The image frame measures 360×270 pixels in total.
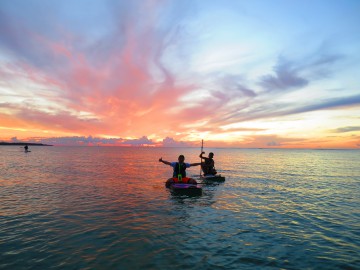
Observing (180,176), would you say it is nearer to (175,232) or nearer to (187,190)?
(187,190)

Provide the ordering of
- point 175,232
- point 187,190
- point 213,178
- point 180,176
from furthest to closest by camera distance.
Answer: point 213,178, point 180,176, point 187,190, point 175,232

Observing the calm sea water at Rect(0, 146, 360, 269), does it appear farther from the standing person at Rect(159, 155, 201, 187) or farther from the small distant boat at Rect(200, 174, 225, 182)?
the small distant boat at Rect(200, 174, 225, 182)

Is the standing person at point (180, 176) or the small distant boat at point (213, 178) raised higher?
the standing person at point (180, 176)

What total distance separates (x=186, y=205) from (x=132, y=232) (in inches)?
A: 264

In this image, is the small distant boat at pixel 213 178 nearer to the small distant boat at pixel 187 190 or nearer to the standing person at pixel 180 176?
the standing person at pixel 180 176

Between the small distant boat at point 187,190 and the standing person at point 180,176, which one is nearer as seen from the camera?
the small distant boat at point 187,190

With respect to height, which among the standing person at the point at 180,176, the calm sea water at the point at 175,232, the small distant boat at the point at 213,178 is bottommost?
the calm sea water at the point at 175,232

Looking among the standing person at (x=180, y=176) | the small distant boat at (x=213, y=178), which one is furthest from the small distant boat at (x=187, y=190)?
the small distant boat at (x=213, y=178)

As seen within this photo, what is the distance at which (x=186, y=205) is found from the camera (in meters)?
18.3

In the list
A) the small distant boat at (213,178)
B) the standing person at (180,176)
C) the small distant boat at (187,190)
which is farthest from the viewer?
the small distant boat at (213,178)

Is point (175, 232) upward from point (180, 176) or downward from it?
downward

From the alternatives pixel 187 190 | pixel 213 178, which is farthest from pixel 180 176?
pixel 213 178

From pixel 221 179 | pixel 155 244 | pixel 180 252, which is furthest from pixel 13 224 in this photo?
pixel 221 179

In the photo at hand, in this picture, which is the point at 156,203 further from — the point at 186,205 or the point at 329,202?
the point at 329,202
